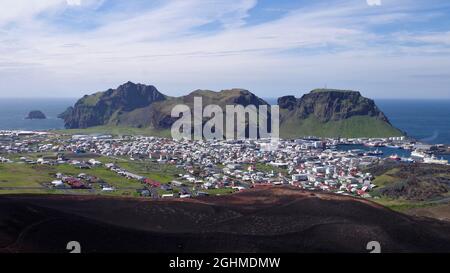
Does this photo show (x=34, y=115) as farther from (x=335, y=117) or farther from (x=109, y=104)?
(x=335, y=117)

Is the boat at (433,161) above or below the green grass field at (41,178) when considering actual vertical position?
below

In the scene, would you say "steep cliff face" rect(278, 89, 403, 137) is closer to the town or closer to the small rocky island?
the town

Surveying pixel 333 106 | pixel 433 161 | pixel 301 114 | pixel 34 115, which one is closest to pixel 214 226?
pixel 433 161

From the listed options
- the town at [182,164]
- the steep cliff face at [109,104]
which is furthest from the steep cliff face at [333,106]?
the steep cliff face at [109,104]

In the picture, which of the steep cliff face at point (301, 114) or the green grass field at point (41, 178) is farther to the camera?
the steep cliff face at point (301, 114)

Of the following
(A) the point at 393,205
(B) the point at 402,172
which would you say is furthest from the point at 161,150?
(A) the point at 393,205

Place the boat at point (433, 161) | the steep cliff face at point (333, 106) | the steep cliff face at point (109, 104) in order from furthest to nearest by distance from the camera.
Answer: the steep cliff face at point (109, 104), the steep cliff face at point (333, 106), the boat at point (433, 161)

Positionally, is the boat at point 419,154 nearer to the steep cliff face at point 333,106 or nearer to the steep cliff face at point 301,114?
the steep cliff face at point 301,114
